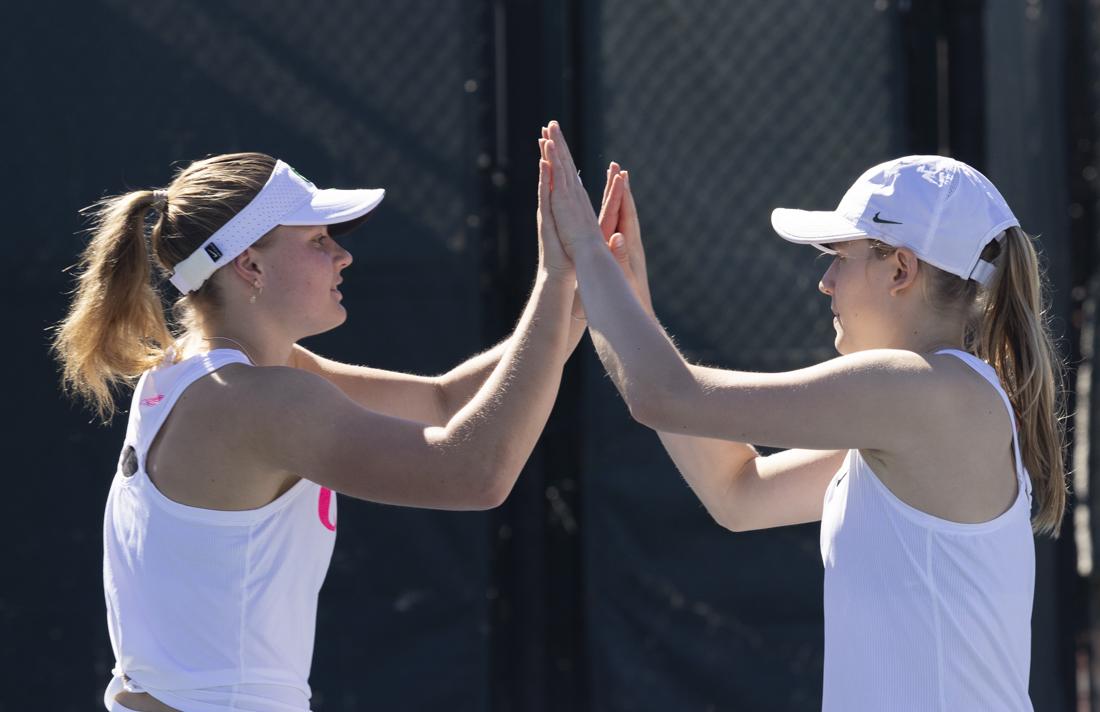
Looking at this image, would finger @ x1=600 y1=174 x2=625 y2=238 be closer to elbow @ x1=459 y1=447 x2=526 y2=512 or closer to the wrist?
the wrist

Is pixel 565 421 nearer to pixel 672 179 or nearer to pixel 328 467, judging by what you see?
pixel 672 179

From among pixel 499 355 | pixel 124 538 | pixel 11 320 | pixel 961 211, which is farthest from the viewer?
pixel 11 320

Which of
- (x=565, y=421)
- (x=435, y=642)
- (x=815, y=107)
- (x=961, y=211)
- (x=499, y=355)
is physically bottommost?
(x=435, y=642)

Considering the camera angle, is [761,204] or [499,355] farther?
[761,204]

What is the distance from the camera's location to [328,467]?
6.10 ft

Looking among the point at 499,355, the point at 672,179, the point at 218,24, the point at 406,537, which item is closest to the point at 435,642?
the point at 406,537

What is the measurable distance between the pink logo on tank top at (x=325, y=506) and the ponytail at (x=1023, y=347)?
99 cm

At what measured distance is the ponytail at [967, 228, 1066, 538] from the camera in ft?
5.98

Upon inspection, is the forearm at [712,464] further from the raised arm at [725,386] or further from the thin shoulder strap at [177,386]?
the thin shoulder strap at [177,386]

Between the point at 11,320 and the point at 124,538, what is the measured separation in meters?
1.41

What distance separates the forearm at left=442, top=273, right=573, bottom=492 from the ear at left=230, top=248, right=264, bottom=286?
15.1 inches

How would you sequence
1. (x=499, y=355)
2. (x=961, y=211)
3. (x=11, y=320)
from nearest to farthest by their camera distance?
(x=961, y=211) → (x=499, y=355) → (x=11, y=320)

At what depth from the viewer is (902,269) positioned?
1847 mm

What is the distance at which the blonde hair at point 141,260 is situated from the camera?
2021 mm
